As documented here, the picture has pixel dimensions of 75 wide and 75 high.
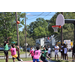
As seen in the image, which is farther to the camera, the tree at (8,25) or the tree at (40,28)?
the tree at (40,28)

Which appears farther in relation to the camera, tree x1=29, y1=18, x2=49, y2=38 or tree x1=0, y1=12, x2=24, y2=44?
tree x1=29, y1=18, x2=49, y2=38

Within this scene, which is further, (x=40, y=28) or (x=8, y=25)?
(x=40, y=28)

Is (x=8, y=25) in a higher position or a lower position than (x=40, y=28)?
lower
